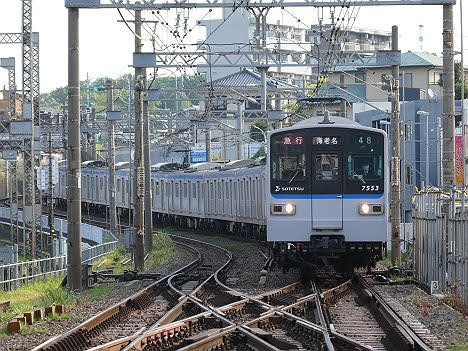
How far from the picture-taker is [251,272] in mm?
20500

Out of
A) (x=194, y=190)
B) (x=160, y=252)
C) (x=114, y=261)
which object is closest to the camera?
(x=160, y=252)

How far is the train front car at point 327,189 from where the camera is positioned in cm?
1675

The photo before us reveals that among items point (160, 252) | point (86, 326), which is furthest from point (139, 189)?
point (86, 326)

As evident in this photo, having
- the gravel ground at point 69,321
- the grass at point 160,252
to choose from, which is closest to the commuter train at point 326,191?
the gravel ground at point 69,321

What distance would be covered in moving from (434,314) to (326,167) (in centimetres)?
457

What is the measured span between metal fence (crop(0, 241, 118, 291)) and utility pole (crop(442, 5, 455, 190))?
10127 mm

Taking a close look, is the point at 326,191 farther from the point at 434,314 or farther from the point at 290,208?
the point at 434,314

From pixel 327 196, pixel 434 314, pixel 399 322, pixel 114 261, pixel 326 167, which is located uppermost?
pixel 326 167

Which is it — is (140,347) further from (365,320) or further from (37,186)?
(37,186)

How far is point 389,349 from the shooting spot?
972cm

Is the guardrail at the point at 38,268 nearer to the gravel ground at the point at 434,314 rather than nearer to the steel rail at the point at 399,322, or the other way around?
the gravel ground at the point at 434,314

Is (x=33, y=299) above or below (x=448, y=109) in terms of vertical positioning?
below

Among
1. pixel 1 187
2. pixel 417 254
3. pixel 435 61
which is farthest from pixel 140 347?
pixel 1 187

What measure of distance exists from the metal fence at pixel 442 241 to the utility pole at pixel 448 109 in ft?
1.30
